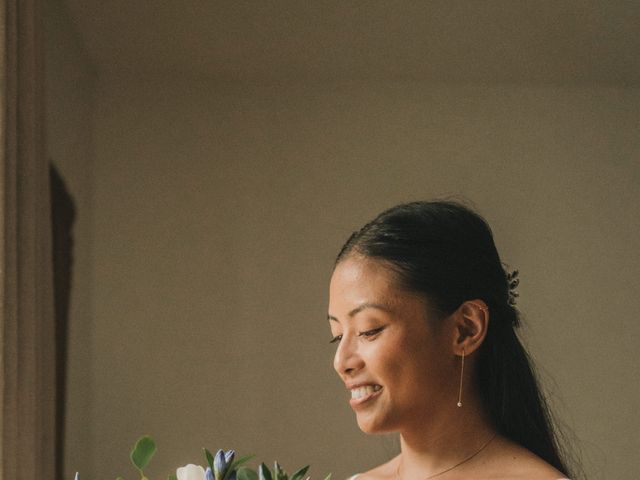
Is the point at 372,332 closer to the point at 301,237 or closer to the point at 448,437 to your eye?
the point at 448,437

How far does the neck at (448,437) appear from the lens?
120 centimetres

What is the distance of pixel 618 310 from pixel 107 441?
2.71 m

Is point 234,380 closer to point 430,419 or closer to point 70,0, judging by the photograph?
point 70,0

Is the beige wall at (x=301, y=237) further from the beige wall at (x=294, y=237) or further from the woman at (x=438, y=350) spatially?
the woman at (x=438, y=350)

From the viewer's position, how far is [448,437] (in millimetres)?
1205

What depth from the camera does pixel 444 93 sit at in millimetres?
4949

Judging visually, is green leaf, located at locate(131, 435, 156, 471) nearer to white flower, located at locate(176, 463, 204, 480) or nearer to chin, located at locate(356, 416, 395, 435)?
white flower, located at locate(176, 463, 204, 480)

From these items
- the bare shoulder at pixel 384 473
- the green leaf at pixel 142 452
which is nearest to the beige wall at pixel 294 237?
the bare shoulder at pixel 384 473

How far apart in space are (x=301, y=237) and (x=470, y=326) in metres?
3.58

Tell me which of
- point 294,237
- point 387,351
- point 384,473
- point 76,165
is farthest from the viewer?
point 294,237

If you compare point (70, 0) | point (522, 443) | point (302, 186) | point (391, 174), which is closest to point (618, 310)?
point (391, 174)

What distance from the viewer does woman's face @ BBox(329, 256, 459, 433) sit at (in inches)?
44.3

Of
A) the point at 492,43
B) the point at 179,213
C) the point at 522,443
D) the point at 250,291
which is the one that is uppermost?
the point at 492,43

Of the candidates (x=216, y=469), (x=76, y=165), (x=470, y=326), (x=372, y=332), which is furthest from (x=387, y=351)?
(x=76, y=165)
